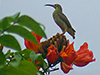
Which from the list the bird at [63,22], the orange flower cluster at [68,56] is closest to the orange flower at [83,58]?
the orange flower cluster at [68,56]

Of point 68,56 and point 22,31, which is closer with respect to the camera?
point 22,31

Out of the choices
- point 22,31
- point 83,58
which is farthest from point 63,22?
point 22,31

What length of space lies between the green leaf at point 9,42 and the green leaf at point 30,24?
0.05ft

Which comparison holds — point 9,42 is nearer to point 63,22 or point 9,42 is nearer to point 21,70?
point 21,70

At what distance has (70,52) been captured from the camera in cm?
29

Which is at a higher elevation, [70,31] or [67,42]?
[70,31]

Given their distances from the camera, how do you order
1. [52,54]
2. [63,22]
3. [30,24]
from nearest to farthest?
[30,24]
[52,54]
[63,22]

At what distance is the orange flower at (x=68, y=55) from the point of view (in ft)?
0.94

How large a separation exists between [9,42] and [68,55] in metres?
0.16

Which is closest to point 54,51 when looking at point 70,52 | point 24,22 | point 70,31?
point 70,52

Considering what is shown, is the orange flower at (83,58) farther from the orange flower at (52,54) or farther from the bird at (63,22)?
the bird at (63,22)

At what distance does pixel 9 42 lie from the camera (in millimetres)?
157

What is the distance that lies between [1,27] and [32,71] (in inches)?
2.0

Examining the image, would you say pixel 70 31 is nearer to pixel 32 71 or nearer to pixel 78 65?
pixel 78 65
